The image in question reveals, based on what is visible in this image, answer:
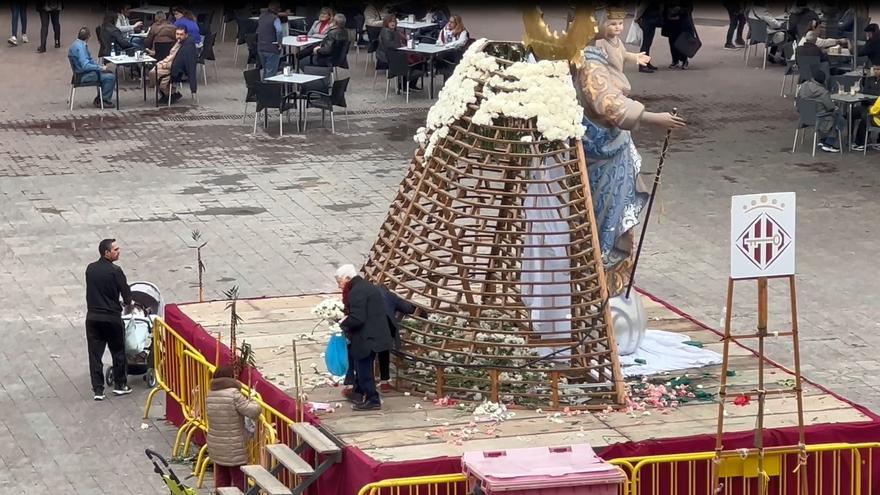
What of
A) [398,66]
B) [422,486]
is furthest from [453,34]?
[422,486]

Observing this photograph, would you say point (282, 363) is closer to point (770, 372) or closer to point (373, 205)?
point (770, 372)

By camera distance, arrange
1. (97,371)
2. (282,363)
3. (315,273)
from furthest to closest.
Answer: (315,273) → (97,371) → (282,363)

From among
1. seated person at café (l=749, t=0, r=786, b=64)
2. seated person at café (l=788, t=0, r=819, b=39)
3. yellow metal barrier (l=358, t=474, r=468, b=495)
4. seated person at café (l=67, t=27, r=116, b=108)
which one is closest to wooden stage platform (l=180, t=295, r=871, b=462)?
yellow metal barrier (l=358, t=474, r=468, b=495)

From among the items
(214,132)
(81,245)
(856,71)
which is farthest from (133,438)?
(856,71)

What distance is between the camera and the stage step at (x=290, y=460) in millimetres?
10867

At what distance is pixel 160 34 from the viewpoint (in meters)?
27.8

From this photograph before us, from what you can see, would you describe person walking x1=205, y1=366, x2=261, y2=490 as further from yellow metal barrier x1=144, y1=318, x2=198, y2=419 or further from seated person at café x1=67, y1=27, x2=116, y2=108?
seated person at café x1=67, y1=27, x2=116, y2=108

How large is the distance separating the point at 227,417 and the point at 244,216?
8.79 meters

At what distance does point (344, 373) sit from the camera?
12406mm

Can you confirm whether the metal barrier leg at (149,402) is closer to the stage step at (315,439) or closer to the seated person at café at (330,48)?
the stage step at (315,439)

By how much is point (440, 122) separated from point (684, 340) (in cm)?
282

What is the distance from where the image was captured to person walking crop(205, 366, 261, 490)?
11539 millimetres

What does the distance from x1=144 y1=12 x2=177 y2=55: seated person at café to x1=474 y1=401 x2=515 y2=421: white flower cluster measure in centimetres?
1702

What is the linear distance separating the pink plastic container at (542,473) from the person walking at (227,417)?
1820mm
